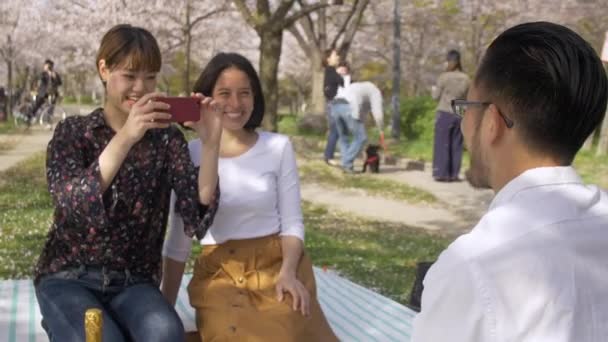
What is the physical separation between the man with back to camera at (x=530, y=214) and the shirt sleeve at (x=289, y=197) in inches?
69.2

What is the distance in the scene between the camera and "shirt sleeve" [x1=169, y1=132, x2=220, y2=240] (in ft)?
9.67

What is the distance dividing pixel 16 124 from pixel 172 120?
71.1 ft

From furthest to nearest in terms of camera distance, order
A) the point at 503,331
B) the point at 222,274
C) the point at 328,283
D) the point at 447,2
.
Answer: the point at 447,2 < the point at 328,283 < the point at 222,274 < the point at 503,331

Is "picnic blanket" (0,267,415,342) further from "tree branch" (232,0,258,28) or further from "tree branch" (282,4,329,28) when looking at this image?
"tree branch" (232,0,258,28)

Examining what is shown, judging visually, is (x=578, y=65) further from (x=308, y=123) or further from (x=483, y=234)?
(x=308, y=123)

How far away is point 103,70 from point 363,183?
8832 mm

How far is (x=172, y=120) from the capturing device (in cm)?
276

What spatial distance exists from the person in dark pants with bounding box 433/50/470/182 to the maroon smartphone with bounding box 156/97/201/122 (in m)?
7.94

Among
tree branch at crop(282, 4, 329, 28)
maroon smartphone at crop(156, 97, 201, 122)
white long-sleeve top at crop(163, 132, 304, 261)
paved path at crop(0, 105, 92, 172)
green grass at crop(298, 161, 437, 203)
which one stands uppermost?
tree branch at crop(282, 4, 329, 28)

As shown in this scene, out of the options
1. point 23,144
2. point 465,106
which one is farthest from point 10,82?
point 465,106

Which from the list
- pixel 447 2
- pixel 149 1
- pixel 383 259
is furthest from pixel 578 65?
pixel 447 2

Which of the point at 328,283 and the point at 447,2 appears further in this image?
the point at 447,2

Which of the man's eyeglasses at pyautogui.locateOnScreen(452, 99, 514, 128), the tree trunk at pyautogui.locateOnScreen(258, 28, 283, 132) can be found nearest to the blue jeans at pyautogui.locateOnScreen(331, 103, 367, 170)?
the tree trunk at pyautogui.locateOnScreen(258, 28, 283, 132)

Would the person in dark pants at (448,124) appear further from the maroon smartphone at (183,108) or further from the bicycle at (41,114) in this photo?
the bicycle at (41,114)
